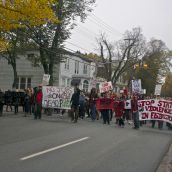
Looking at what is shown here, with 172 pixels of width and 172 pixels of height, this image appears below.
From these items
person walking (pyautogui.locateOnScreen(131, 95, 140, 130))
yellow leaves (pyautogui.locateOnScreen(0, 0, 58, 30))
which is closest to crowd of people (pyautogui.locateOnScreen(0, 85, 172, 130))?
person walking (pyautogui.locateOnScreen(131, 95, 140, 130))

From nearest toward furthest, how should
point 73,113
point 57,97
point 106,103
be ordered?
point 73,113 < point 106,103 < point 57,97

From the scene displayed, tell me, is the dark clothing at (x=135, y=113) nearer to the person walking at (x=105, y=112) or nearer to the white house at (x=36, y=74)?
the person walking at (x=105, y=112)

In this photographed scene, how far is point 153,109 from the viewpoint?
2105 cm

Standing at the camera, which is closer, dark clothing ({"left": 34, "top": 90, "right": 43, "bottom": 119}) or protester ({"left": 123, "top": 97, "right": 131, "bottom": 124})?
dark clothing ({"left": 34, "top": 90, "right": 43, "bottom": 119})

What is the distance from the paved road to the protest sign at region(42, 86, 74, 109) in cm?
1074

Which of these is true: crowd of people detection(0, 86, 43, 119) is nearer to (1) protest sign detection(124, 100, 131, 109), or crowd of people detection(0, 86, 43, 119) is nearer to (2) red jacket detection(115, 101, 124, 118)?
(2) red jacket detection(115, 101, 124, 118)

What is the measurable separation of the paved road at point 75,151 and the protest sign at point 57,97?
35.2ft

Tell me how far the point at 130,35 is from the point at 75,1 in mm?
36474

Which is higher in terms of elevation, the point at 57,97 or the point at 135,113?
the point at 57,97

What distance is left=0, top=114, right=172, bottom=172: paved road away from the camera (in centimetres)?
895

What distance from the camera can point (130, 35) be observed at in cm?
6994

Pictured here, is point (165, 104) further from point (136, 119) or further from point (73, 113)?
point (73, 113)

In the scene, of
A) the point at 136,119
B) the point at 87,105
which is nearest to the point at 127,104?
the point at 136,119

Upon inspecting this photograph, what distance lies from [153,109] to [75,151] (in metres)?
10.7
